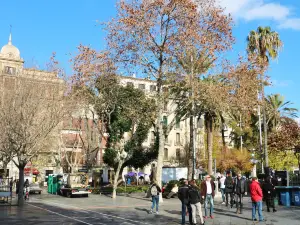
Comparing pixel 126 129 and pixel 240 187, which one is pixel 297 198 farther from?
pixel 126 129

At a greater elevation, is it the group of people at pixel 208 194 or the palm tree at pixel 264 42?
the palm tree at pixel 264 42

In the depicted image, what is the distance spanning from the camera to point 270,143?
117 ft

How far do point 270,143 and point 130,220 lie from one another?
2429 cm

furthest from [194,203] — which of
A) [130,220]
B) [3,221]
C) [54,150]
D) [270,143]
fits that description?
[54,150]

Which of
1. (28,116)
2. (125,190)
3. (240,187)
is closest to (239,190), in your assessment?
(240,187)

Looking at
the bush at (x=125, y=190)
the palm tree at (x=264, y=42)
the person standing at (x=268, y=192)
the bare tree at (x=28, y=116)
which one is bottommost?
the bush at (x=125, y=190)

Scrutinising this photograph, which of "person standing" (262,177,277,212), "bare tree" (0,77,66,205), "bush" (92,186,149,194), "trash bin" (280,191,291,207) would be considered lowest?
"bush" (92,186,149,194)

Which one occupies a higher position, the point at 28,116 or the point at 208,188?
the point at 28,116

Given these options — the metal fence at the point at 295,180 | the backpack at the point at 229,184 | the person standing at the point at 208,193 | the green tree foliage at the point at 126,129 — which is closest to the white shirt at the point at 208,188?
the person standing at the point at 208,193

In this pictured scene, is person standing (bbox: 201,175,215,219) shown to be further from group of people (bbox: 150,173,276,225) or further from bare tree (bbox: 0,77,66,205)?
bare tree (bbox: 0,77,66,205)

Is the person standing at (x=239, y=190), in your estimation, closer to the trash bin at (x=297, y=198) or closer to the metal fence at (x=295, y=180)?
the trash bin at (x=297, y=198)

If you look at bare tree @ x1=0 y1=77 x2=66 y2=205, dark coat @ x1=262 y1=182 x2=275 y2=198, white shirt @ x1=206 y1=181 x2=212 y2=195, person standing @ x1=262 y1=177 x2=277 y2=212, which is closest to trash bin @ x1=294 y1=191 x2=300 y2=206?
person standing @ x1=262 y1=177 x2=277 y2=212

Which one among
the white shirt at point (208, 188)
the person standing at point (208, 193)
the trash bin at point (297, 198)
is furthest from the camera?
the trash bin at point (297, 198)

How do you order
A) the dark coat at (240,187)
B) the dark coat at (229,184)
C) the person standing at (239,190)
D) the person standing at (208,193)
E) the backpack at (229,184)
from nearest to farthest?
the person standing at (208,193) → the person standing at (239,190) → the dark coat at (240,187) → the dark coat at (229,184) → the backpack at (229,184)
